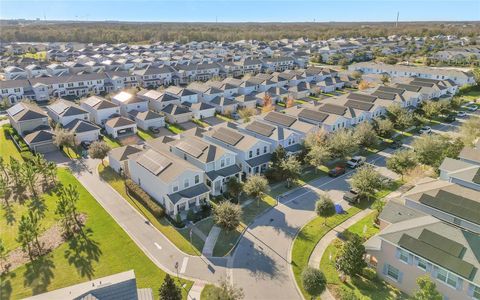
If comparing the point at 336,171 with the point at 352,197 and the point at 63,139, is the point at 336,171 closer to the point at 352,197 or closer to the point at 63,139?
the point at 352,197

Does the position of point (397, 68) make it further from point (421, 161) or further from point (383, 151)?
point (421, 161)

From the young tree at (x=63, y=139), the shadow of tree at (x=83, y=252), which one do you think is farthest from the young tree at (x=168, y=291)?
Answer: the young tree at (x=63, y=139)

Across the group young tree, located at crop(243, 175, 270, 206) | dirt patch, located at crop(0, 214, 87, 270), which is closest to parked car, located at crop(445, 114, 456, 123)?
young tree, located at crop(243, 175, 270, 206)

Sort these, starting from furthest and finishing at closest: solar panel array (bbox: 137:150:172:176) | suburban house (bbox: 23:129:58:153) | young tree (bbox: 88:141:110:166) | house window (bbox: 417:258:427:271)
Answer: suburban house (bbox: 23:129:58:153), young tree (bbox: 88:141:110:166), solar panel array (bbox: 137:150:172:176), house window (bbox: 417:258:427:271)

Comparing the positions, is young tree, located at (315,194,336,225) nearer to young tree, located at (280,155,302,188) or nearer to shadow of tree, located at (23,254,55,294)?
young tree, located at (280,155,302,188)

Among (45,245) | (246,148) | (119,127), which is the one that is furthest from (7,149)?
(246,148)

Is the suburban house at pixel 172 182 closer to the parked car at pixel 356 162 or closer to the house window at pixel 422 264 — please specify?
the house window at pixel 422 264

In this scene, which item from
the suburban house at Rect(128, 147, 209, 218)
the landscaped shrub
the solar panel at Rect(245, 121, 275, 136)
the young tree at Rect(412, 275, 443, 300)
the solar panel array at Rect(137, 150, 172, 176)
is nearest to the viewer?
the young tree at Rect(412, 275, 443, 300)
